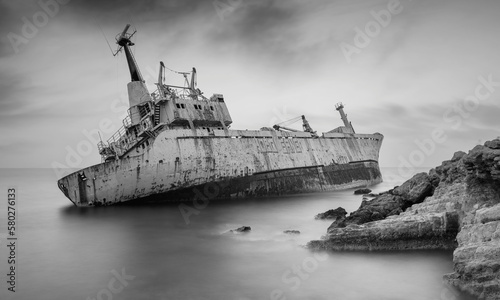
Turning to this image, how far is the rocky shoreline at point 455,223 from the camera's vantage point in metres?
5.94

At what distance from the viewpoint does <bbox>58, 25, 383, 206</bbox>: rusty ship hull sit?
18.8 metres

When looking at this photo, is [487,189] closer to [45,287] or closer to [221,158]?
[45,287]

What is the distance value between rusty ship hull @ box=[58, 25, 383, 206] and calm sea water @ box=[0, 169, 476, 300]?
371 cm

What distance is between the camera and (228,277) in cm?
823

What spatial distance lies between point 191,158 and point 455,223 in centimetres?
1404

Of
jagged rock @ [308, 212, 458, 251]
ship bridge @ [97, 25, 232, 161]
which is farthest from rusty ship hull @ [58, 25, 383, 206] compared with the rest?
jagged rock @ [308, 212, 458, 251]

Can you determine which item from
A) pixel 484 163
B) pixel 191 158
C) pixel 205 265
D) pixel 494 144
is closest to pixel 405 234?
pixel 484 163

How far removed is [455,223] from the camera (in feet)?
27.2

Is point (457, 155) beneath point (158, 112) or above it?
beneath

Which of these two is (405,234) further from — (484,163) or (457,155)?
(457,155)

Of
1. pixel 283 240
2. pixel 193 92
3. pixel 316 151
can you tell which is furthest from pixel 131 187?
pixel 316 151

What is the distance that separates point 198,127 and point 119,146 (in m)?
4.98

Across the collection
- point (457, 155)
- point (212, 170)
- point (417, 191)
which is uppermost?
point (212, 170)

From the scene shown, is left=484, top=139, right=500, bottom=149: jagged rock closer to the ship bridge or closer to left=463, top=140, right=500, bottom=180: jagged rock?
left=463, top=140, right=500, bottom=180: jagged rock
